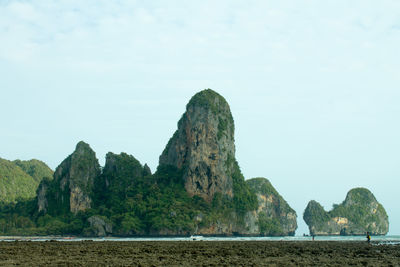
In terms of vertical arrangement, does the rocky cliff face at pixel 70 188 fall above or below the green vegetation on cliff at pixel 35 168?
below

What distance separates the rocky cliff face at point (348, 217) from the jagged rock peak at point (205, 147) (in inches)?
2211

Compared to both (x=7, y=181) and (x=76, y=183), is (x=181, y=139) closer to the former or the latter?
(x=76, y=183)

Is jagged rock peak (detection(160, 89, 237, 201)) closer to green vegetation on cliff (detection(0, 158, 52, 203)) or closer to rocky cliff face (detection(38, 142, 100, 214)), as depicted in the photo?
rocky cliff face (detection(38, 142, 100, 214))

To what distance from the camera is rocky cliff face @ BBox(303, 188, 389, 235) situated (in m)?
183

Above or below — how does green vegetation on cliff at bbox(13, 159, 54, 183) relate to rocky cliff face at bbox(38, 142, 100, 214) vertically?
above

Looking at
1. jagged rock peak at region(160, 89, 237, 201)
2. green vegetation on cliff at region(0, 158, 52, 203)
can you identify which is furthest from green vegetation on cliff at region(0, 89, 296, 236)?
green vegetation on cliff at region(0, 158, 52, 203)

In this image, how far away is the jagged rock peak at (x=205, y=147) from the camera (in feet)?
435

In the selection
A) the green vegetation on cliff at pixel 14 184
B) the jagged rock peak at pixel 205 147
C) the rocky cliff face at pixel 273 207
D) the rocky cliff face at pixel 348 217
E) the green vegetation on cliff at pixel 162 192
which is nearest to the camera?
the green vegetation on cliff at pixel 162 192

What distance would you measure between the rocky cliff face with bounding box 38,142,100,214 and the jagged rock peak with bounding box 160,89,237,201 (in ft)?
88.9

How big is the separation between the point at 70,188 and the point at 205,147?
37.6m

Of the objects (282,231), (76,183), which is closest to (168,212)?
(76,183)

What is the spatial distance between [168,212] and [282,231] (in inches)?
2272

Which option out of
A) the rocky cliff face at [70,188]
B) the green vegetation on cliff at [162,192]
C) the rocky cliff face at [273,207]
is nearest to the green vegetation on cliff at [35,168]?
the green vegetation on cliff at [162,192]

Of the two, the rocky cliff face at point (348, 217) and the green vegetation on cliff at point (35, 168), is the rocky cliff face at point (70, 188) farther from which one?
the rocky cliff face at point (348, 217)
